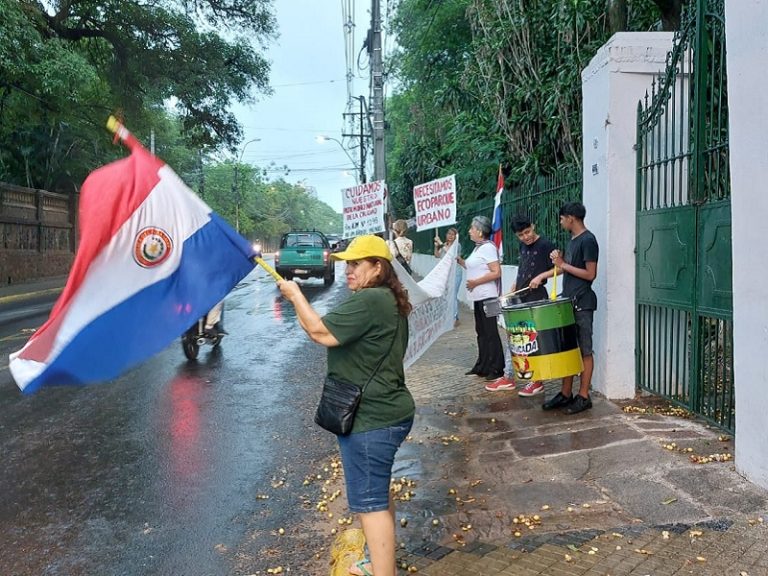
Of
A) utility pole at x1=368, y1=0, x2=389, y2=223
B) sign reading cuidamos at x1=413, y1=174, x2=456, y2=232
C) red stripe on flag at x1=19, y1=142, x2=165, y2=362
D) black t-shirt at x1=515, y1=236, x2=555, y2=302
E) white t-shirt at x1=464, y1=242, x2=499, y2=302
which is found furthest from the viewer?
utility pole at x1=368, y1=0, x2=389, y2=223

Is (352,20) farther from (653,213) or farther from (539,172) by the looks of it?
(653,213)

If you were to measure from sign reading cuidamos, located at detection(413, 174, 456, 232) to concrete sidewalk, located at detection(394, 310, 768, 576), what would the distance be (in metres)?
5.57

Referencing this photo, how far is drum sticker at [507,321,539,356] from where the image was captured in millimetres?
5672

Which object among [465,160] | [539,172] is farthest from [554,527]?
[465,160]

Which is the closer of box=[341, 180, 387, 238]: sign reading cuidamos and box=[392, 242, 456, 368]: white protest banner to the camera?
box=[392, 242, 456, 368]: white protest banner

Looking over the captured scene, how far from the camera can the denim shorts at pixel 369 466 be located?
10.3 ft

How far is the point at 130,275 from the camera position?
335 cm

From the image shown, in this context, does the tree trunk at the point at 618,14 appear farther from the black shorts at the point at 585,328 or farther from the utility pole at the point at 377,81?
the utility pole at the point at 377,81

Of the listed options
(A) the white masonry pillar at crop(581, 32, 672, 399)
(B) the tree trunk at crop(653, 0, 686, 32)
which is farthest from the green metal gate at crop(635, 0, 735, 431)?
(B) the tree trunk at crop(653, 0, 686, 32)

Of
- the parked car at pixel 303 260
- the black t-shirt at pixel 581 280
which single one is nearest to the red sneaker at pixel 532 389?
the black t-shirt at pixel 581 280

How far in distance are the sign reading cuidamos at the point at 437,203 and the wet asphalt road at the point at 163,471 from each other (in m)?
3.69

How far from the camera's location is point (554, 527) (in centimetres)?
385

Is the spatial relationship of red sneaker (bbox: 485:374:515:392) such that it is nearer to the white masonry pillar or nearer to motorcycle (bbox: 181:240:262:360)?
the white masonry pillar

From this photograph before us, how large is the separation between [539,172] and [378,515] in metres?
9.56
